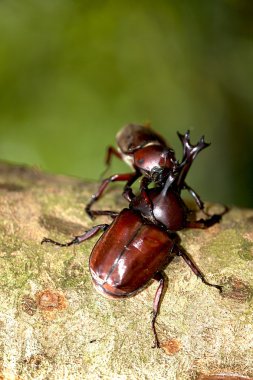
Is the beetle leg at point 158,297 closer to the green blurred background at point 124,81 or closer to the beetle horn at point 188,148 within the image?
the beetle horn at point 188,148

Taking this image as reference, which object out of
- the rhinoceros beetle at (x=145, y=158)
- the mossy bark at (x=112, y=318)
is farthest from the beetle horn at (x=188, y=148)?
the mossy bark at (x=112, y=318)

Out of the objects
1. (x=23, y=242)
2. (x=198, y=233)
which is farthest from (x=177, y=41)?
(x=23, y=242)

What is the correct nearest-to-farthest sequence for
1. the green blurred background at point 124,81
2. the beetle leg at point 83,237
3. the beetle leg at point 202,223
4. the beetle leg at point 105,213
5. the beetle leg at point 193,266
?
1. the beetle leg at point 193,266
2. the beetle leg at point 83,237
3. the beetle leg at point 202,223
4. the beetle leg at point 105,213
5. the green blurred background at point 124,81

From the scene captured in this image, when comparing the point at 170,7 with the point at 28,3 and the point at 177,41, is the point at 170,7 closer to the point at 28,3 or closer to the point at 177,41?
the point at 177,41

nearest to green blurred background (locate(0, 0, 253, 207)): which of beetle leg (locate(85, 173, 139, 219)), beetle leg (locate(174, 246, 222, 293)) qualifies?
beetle leg (locate(85, 173, 139, 219))

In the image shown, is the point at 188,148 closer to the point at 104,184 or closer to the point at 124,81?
the point at 104,184
